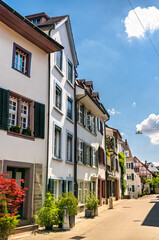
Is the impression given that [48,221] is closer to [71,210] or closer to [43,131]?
[71,210]

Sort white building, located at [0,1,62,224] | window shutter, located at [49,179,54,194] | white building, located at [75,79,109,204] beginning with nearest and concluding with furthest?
white building, located at [0,1,62,224], window shutter, located at [49,179,54,194], white building, located at [75,79,109,204]

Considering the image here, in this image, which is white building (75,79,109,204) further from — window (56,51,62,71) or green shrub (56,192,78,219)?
green shrub (56,192,78,219)

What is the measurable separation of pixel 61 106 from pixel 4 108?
18.9ft

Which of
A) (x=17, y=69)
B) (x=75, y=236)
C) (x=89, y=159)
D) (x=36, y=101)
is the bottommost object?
(x=75, y=236)

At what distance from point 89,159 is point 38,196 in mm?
10480

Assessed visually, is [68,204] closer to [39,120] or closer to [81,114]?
[39,120]

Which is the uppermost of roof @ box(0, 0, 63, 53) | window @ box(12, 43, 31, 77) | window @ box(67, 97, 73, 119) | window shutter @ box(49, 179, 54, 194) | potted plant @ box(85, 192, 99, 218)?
roof @ box(0, 0, 63, 53)

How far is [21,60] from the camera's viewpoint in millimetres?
12961

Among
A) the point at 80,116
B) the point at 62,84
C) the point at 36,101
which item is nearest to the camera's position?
the point at 36,101

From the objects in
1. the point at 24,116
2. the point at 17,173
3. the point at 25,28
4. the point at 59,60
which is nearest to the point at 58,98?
the point at 59,60

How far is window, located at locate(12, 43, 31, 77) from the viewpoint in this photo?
12.4 meters

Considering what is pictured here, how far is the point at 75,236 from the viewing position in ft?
34.4

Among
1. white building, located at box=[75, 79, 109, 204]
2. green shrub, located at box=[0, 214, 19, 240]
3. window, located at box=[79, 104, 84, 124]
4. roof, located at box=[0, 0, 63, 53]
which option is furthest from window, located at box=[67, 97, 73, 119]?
green shrub, located at box=[0, 214, 19, 240]

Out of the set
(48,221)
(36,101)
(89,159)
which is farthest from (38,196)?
(89,159)
